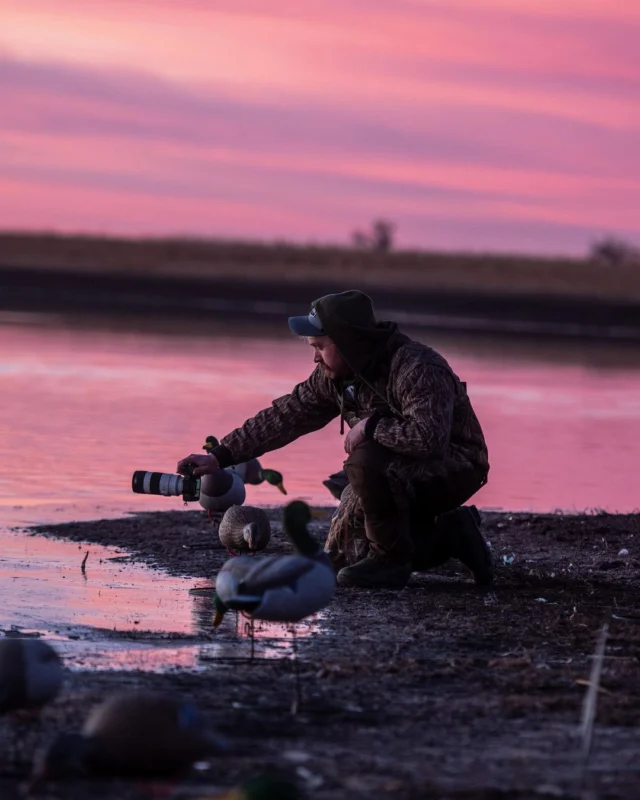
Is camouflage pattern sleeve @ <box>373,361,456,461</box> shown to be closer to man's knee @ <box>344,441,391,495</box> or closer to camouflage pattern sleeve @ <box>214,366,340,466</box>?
man's knee @ <box>344,441,391,495</box>

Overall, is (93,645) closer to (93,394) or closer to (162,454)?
(162,454)

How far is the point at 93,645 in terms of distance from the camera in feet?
20.8

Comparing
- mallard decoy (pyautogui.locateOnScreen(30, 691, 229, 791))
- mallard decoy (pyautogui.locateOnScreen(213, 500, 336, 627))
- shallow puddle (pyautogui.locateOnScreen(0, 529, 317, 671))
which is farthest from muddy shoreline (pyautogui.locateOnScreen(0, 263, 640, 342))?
mallard decoy (pyautogui.locateOnScreen(30, 691, 229, 791))

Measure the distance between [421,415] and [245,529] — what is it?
3.49 ft

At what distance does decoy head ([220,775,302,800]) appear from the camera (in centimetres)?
398

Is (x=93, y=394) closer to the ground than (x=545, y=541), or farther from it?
farther from it

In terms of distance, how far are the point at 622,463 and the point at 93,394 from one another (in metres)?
5.75

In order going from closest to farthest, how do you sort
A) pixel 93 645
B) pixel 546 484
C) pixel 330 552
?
pixel 93 645
pixel 330 552
pixel 546 484

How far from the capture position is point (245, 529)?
796 centimetres

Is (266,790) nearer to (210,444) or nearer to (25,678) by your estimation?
(25,678)

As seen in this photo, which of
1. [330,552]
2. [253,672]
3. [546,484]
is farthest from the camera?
[546,484]

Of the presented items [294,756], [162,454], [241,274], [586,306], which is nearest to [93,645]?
[294,756]

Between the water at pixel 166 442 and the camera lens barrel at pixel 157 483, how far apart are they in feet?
1.36

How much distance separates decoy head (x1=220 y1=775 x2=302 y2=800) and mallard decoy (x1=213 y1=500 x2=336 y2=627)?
1.68m
